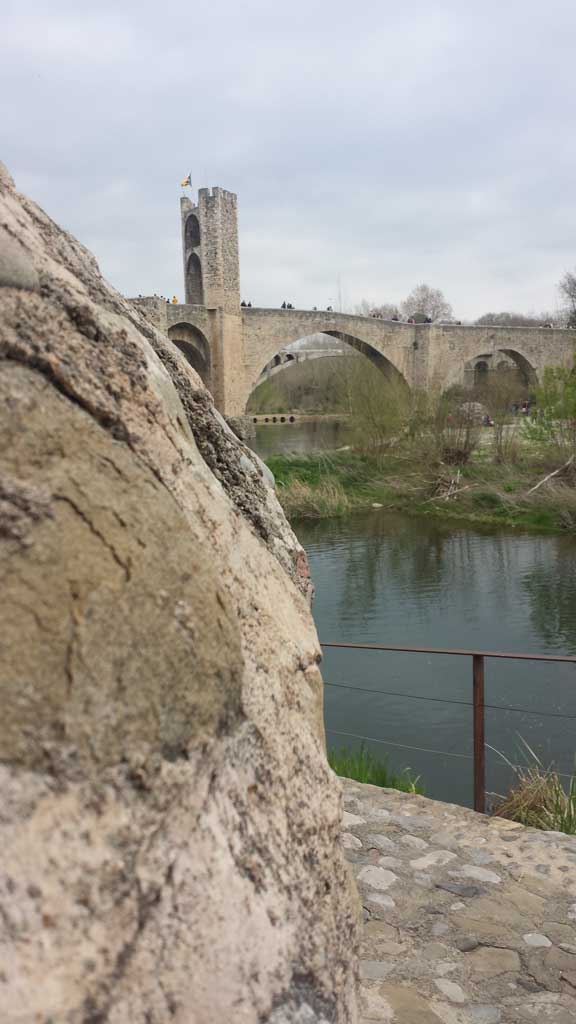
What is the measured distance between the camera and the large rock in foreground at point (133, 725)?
0.94m

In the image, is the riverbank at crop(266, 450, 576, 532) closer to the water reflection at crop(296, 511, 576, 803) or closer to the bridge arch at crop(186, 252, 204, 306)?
the water reflection at crop(296, 511, 576, 803)

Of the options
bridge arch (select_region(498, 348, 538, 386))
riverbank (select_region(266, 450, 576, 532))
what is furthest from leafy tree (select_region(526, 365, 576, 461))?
bridge arch (select_region(498, 348, 538, 386))

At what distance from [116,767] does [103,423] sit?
55 cm

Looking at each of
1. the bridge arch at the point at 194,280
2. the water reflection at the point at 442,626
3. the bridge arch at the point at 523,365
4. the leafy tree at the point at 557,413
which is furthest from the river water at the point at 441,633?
the bridge arch at the point at 523,365

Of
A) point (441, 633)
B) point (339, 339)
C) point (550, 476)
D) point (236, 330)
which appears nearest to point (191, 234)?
point (236, 330)

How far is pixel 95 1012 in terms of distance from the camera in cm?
94

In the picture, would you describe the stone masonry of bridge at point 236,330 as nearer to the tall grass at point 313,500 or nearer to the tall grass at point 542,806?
the tall grass at point 313,500

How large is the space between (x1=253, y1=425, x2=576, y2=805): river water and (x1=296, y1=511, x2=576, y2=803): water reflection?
2cm

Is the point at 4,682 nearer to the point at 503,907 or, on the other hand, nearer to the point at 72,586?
the point at 72,586

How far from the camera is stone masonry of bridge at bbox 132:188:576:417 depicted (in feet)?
94.5

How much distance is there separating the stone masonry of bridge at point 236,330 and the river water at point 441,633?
12171 mm

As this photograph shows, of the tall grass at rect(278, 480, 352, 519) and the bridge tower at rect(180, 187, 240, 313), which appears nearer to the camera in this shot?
the tall grass at rect(278, 480, 352, 519)

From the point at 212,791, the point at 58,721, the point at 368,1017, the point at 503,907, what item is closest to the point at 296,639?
the point at 212,791

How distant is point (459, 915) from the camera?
2645mm
